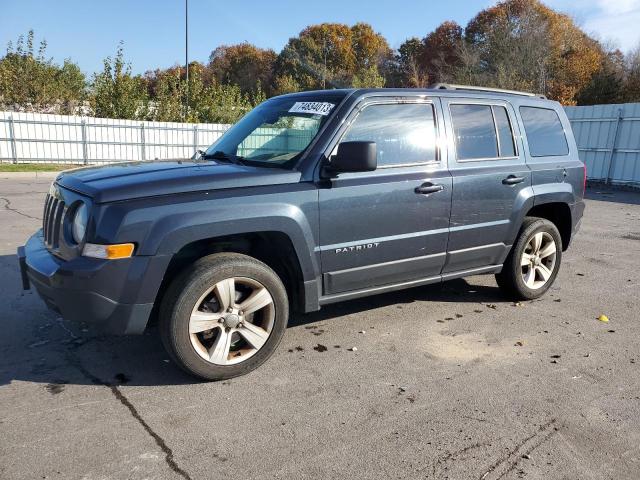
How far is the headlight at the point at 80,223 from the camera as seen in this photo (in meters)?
3.14

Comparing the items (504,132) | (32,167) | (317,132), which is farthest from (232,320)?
(32,167)

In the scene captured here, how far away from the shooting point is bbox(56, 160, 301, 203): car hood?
3.15m

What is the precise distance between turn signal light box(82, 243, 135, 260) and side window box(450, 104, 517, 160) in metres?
2.74

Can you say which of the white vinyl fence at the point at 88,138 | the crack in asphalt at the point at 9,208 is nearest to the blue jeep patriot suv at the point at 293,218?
the crack in asphalt at the point at 9,208

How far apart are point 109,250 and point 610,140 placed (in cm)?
1910

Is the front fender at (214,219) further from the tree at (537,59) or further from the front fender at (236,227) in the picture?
the tree at (537,59)

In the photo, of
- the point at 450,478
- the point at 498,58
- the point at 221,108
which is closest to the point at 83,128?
the point at 221,108

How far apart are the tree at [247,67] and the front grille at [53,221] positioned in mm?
73846

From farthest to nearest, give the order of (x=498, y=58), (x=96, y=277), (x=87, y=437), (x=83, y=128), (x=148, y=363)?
(x=498, y=58) → (x=83, y=128) → (x=148, y=363) → (x=96, y=277) → (x=87, y=437)

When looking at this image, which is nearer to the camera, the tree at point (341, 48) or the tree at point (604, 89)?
the tree at point (604, 89)

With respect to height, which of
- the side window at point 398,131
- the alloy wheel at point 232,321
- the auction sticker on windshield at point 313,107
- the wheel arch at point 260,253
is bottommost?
the alloy wheel at point 232,321

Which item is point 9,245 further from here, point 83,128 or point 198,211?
point 83,128

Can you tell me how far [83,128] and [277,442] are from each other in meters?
21.3

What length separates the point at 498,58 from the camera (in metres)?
42.9
